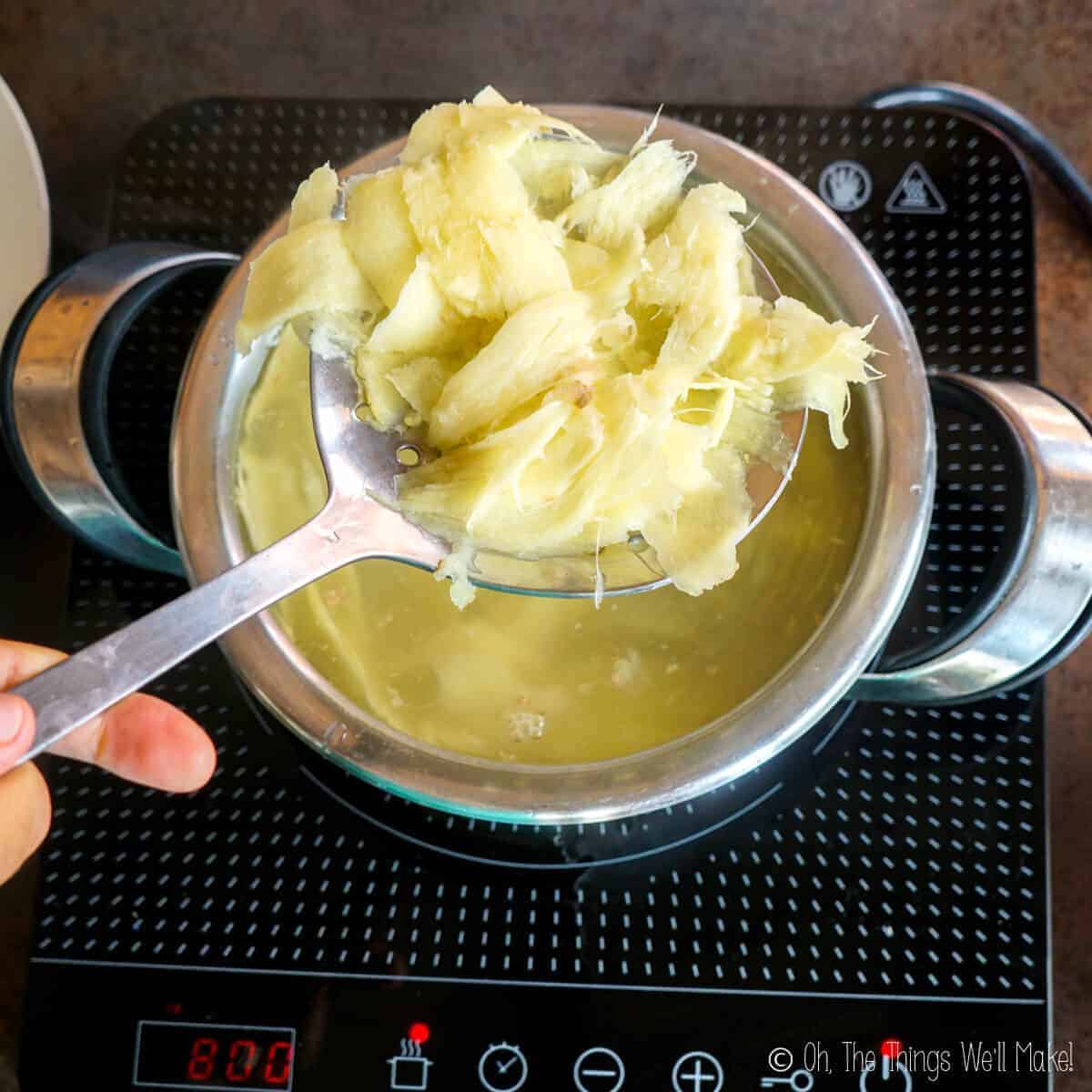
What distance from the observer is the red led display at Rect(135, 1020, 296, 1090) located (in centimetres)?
67

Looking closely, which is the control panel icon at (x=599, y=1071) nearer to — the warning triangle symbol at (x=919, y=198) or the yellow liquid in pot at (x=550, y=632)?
the yellow liquid in pot at (x=550, y=632)

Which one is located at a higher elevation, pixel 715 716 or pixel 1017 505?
pixel 1017 505

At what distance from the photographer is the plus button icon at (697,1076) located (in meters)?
0.66

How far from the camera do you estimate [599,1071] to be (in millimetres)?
666

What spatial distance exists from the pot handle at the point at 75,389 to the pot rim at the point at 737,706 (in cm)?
9

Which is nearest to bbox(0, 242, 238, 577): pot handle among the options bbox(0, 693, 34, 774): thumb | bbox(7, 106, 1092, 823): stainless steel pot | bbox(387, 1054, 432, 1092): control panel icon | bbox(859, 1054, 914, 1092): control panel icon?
bbox(7, 106, 1092, 823): stainless steel pot

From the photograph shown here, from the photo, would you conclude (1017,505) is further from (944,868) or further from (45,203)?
(45,203)

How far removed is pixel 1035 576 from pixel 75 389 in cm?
67

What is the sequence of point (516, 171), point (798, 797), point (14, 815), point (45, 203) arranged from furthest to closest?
point (45, 203)
point (798, 797)
point (516, 171)
point (14, 815)

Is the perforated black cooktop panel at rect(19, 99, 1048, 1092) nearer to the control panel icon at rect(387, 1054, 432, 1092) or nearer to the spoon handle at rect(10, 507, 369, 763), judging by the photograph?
the control panel icon at rect(387, 1054, 432, 1092)

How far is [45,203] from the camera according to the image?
812 mm

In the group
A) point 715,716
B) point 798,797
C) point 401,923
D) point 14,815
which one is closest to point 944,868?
point 798,797

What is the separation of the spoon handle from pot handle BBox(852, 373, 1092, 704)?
39 cm

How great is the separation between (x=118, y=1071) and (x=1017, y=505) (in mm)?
740
